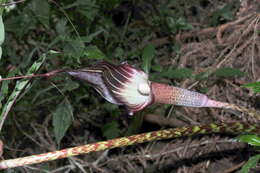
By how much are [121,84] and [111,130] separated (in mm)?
578

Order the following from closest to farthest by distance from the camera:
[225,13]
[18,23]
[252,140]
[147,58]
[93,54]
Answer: [252,140] → [93,54] → [147,58] → [18,23] → [225,13]

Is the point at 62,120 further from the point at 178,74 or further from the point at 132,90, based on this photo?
the point at 178,74

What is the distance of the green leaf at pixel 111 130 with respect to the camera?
1.58 metres

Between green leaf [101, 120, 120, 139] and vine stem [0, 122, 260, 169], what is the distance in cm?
55

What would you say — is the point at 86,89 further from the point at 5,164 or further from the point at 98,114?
the point at 5,164

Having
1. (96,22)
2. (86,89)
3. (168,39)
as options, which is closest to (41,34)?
(96,22)

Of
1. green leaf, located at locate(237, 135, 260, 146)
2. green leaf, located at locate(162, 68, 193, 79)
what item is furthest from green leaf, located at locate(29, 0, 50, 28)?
green leaf, located at locate(237, 135, 260, 146)

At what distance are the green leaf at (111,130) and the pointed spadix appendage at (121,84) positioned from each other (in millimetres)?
526

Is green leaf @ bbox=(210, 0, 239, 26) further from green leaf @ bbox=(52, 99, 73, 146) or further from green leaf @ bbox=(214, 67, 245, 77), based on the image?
A: green leaf @ bbox=(52, 99, 73, 146)

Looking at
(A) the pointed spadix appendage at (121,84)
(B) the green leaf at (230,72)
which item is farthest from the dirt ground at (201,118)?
(A) the pointed spadix appendage at (121,84)

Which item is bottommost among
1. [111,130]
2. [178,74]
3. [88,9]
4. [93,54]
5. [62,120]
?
[111,130]

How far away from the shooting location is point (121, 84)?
1053 mm

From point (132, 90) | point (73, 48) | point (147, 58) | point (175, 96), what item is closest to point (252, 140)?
point (175, 96)

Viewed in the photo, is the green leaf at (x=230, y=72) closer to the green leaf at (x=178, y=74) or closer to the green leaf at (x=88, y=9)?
the green leaf at (x=178, y=74)
